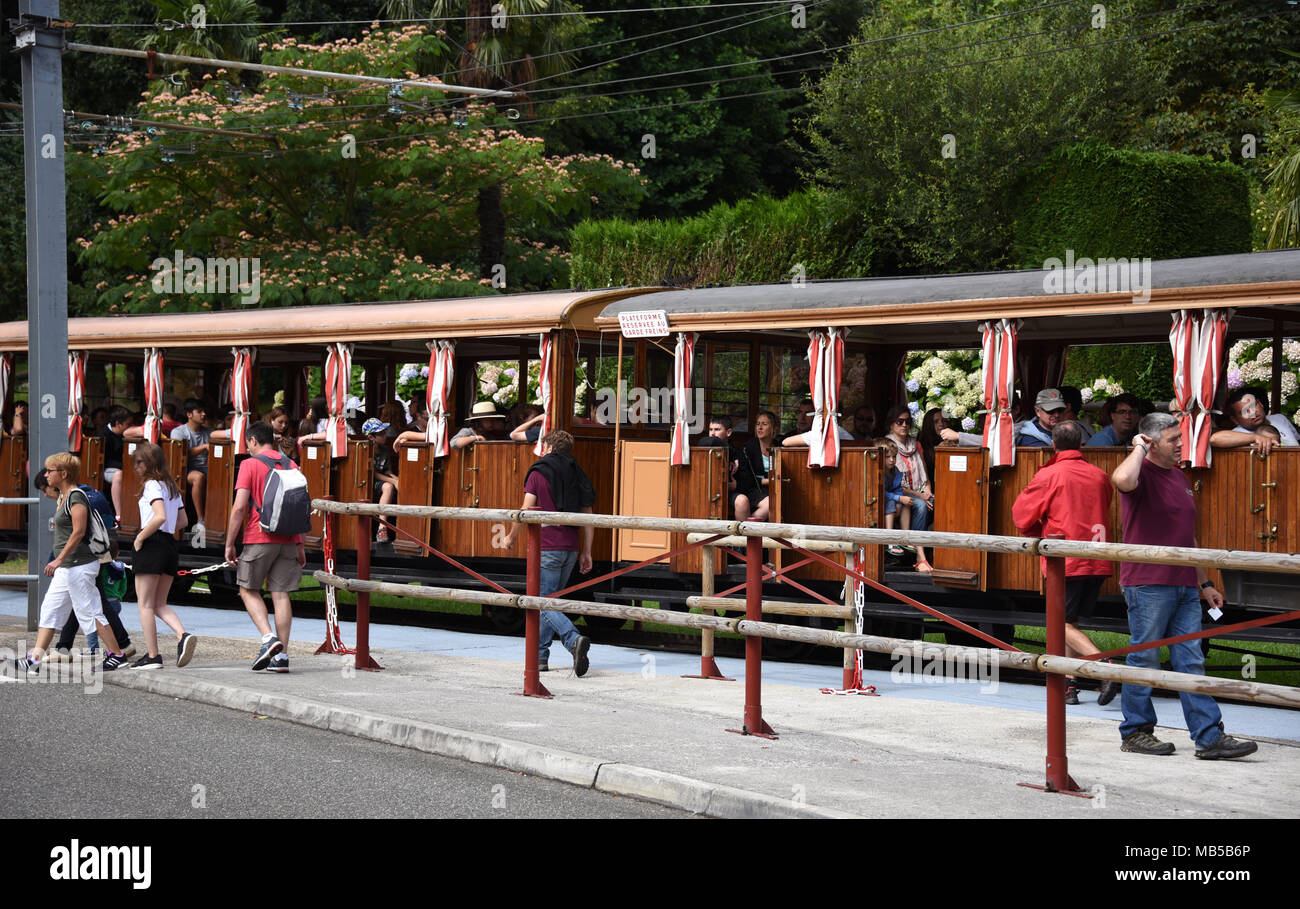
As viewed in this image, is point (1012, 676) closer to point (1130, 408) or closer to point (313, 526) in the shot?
point (1130, 408)

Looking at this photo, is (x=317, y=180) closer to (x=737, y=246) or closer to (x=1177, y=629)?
(x=737, y=246)

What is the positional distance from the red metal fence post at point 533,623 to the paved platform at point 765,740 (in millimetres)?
170

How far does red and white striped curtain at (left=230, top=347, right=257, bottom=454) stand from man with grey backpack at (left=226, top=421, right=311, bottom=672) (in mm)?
5569

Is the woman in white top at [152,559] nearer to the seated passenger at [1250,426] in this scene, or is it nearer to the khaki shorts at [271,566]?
the khaki shorts at [271,566]

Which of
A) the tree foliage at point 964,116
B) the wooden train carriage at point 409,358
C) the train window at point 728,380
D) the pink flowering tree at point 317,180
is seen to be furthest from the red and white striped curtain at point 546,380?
the tree foliage at point 964,116

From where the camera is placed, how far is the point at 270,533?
11359 millimetres

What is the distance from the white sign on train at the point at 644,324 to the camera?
1395 centimetres

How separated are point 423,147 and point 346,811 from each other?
65.0ft

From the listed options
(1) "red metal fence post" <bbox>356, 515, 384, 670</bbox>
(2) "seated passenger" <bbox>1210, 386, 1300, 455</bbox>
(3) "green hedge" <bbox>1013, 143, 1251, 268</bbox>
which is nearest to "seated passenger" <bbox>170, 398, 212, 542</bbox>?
(1) "red metal fence post" <bbox>356, 515, 384, 670</bbox>

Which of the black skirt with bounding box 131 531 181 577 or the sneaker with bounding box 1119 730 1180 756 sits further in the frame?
the black skirt with bounding box 131 531 181 577

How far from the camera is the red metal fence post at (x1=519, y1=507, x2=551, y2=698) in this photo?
33.5ft

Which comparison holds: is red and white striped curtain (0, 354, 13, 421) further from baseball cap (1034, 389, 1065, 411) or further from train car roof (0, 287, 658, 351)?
baseball cap (1034, 389, 1065, 411)

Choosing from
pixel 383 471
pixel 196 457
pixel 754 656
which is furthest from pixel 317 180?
pixel 754 656

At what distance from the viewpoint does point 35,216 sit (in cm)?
1421
